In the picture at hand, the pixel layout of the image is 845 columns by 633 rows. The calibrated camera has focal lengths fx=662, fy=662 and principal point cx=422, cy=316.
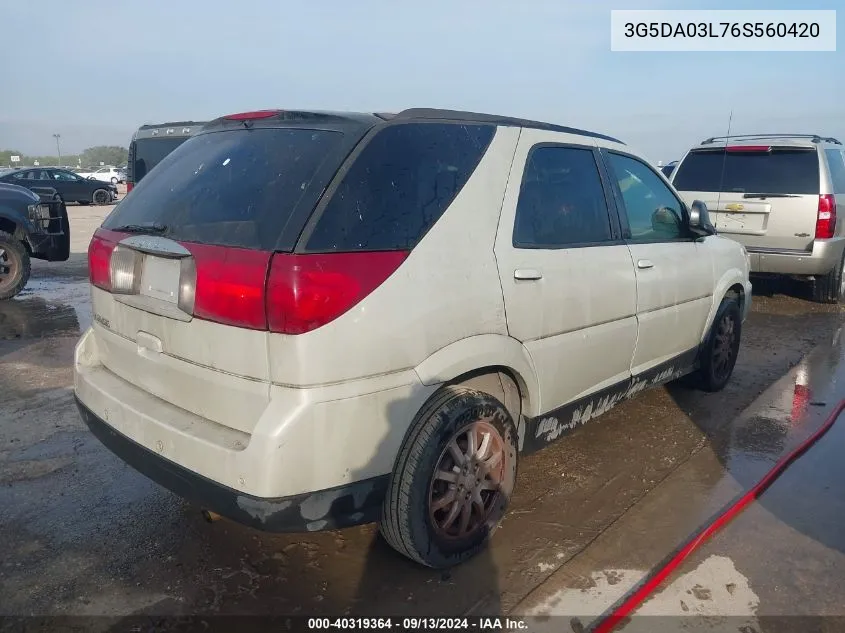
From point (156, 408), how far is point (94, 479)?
4.17 ft

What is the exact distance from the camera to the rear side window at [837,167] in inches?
291

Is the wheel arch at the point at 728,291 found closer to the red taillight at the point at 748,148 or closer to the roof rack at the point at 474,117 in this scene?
the roof rack at the point at 474,117

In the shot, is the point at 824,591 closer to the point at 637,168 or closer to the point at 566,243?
the point at 566,243

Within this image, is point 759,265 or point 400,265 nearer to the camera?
point 400,265

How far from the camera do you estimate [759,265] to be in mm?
7535

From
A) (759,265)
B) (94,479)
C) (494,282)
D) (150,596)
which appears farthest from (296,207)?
(759,265)

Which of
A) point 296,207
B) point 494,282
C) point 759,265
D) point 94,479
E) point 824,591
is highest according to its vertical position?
point 296,207

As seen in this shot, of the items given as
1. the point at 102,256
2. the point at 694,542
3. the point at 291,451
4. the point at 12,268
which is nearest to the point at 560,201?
the point at 694,542

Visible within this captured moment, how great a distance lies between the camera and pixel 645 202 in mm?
3873

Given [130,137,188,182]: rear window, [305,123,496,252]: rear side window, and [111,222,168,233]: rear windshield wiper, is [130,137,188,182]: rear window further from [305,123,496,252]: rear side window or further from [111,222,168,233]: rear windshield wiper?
[305,123,496,252]: rear side window

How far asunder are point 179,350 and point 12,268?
7.15 m

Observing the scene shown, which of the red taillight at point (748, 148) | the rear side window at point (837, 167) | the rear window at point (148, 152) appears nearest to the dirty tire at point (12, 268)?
the rear window at point (148, 152)

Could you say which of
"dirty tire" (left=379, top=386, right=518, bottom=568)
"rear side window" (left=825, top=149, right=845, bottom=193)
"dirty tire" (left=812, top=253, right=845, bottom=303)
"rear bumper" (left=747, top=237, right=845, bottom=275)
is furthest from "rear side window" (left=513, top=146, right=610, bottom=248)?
"dirty tire" (left=812, top=253, right=845, bottom=303)

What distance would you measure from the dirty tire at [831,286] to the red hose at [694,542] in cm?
453
